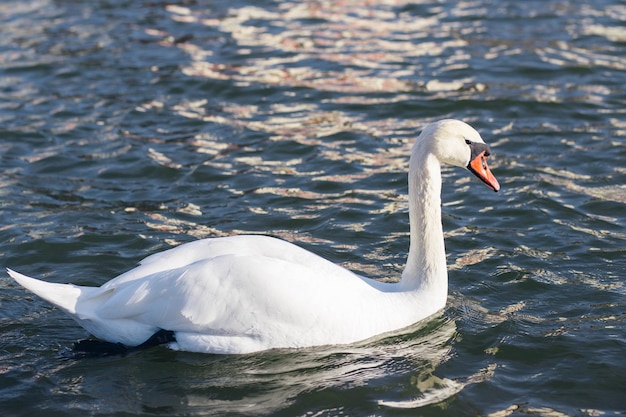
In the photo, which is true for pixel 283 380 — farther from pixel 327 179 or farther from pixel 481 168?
pixel 327 179

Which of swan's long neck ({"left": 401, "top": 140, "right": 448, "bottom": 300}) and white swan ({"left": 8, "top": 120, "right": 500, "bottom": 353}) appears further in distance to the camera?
swan's long neck ({"left": 401, "top": 140, "right": 448, "bottom": 300})

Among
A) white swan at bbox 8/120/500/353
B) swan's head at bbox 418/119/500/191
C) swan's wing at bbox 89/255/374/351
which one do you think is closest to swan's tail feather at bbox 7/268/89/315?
white swan at bbox 8/120/500/353

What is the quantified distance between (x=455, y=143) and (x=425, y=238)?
71cm

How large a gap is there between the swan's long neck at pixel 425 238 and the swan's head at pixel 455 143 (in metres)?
0.12

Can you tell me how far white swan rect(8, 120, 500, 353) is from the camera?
689 centimetres

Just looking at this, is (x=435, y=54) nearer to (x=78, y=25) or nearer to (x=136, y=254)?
(x=78, y=25)

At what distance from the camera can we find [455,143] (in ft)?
24.1

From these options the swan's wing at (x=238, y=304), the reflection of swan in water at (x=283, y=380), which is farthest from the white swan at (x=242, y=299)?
the reflection of swan in water at (x=283, y=380)

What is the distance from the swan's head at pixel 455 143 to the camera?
7.33m

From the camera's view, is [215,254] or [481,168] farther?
[481,168]

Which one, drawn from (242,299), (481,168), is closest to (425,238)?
(481,168)

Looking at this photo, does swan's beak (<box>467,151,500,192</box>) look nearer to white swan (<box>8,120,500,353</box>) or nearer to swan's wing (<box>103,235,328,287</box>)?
white swan (<box>8,120,500,353</box>)

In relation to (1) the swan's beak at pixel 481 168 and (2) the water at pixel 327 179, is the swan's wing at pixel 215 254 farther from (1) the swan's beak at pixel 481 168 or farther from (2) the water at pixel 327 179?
(1) the swan's beak at pixel 481 168

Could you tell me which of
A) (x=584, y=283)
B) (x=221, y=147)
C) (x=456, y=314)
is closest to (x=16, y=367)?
(x=456, y=314)
